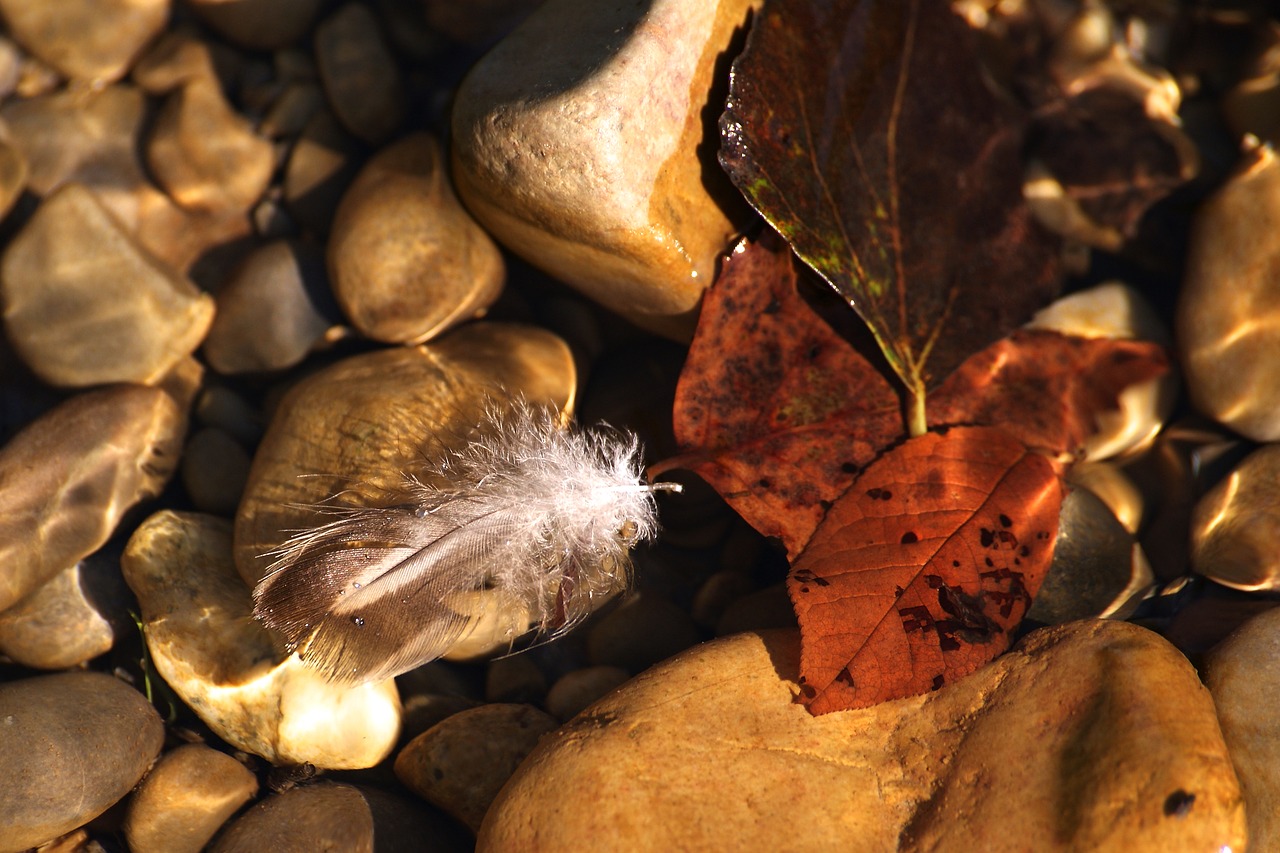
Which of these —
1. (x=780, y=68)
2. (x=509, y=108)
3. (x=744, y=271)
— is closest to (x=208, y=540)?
(x=509, y=108)

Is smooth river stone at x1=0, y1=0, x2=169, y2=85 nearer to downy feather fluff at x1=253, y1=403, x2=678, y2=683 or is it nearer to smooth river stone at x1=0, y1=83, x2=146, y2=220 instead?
smooth river stone at x1=0, y1=83, x2=146, y2=220

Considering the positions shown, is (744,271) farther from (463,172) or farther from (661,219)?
(463,172)

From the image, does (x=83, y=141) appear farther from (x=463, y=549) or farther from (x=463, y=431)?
(x=463, y=549)

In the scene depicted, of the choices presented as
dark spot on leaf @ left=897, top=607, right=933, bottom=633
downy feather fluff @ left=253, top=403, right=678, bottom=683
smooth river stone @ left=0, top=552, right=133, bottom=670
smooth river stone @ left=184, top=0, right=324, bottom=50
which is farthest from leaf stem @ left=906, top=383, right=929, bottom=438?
smooth river stone @ left=184, top=0, right=324, bottom=50

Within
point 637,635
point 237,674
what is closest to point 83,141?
point 237,674

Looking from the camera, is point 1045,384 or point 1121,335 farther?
point 1121,335

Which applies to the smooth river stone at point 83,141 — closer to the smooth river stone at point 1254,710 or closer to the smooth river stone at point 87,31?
the smooth river stone at point 87,31
